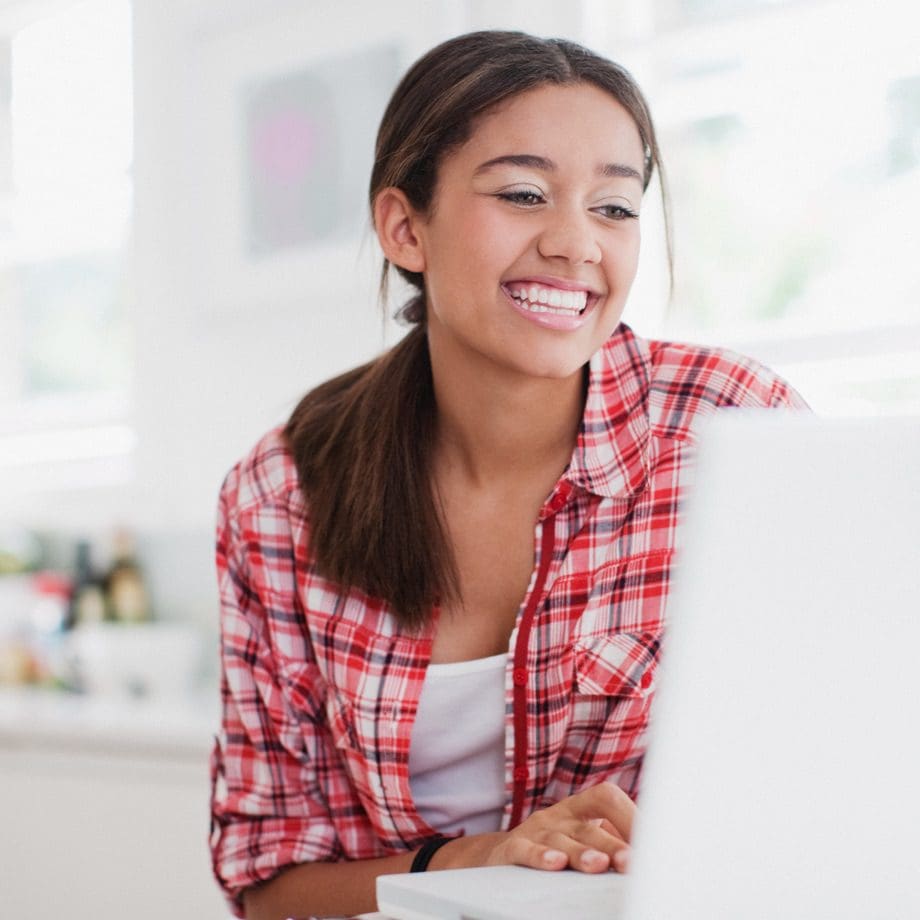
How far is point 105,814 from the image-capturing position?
258 centimetres

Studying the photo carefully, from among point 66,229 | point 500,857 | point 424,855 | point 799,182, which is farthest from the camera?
point 66,229

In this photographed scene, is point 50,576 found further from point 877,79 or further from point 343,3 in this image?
point 877,79

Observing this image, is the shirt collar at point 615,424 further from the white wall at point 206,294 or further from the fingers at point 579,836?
the white wall at point 206,294

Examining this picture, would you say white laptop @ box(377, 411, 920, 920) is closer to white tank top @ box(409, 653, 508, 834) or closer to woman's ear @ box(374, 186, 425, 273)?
white tank top @ box(409, 653, 508, 834)

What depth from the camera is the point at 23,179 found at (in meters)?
3.62

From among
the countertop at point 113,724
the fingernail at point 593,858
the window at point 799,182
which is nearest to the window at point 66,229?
the countertop at point 113,724

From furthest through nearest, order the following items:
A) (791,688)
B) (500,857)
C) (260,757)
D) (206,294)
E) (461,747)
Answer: (206,294) < (260,757) < (461,747) < (500,857) < (791,688)

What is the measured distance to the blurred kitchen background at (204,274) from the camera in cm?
219

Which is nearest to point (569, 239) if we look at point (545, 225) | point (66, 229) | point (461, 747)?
point (545, 225)

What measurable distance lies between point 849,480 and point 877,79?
1.79m

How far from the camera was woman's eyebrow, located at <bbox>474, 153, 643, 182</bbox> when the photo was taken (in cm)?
133

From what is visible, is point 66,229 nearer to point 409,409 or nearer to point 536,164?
point 409,409

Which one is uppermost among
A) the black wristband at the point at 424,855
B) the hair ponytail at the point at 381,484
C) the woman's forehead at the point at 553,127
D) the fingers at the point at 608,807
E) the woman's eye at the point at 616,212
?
the woman's forehead at the point at 553,127

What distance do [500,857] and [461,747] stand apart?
1.26 ft
